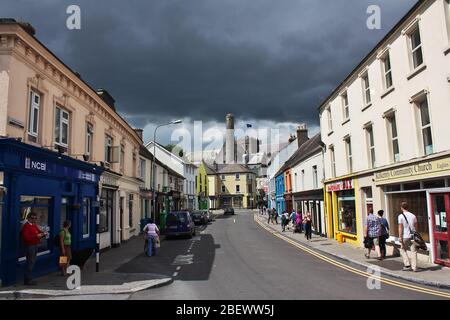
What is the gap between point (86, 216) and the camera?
52.5 ft

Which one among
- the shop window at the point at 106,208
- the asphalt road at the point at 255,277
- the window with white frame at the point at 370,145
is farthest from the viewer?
the shop window at the point at 106,208

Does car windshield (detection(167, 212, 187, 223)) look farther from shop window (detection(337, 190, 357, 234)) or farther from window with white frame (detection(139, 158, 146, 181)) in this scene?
shop window (detection(337, 190, 357, 234))

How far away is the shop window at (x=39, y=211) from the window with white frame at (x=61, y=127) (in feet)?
7.55

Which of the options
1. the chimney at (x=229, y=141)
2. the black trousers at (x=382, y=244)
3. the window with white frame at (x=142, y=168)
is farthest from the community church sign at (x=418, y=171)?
the chimney at (x=229, y=141)

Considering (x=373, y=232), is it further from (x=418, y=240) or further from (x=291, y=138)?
(x=291, y=138)

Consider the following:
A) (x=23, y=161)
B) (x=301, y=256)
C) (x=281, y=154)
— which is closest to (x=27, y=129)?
(x=23, y=161)

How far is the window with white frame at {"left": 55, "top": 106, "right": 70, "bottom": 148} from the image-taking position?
13195mm

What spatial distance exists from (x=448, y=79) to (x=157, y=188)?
27400 millimetres

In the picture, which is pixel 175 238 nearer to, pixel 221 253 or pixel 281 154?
pixel 221 253

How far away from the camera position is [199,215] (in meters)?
37.8

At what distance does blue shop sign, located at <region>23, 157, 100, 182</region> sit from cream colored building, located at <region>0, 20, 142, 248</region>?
0.61 meters

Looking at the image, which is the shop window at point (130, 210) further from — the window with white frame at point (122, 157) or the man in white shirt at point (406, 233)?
the man in white shirt at point (406, 233)

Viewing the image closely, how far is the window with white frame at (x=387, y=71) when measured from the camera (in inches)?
588

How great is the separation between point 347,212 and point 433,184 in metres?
7.96
